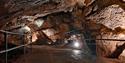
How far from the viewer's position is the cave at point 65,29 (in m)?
6.02

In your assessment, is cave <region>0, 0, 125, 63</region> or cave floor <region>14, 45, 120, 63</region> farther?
cave <region>0, 0, 125, 63</region>

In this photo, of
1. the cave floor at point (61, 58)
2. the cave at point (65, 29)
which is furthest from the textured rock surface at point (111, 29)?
the cave floor at point (61, 58)

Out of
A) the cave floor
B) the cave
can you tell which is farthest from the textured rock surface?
the cave floor

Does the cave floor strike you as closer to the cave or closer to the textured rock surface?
the cave

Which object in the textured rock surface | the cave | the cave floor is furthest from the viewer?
the textured rock surface

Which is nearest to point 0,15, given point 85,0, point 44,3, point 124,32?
point 44,3

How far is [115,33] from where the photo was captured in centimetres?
681

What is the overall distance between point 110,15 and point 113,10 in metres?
0.22

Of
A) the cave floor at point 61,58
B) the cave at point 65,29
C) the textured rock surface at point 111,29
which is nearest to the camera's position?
the cave floor at point 61,58

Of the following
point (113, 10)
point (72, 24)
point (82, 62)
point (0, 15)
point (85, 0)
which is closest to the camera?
point (82, 62)

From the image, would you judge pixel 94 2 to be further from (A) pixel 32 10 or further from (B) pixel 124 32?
(A) pixel 32 10

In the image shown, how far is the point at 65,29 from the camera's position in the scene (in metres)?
14.1

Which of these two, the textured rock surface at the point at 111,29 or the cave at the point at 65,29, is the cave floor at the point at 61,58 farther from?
the textured rock surface at the point at 111,29

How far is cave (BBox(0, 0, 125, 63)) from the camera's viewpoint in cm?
602
